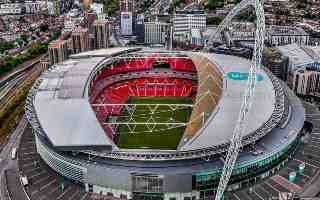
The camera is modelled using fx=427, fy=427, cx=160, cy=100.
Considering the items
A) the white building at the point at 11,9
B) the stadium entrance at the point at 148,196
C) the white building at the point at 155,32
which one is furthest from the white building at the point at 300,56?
the white building at the point at 11,9

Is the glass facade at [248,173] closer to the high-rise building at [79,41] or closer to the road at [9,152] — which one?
the road at [9,152]

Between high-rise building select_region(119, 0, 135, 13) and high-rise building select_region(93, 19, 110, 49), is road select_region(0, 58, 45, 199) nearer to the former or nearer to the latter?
high-rise building select_region(93, 19, 110, 49)

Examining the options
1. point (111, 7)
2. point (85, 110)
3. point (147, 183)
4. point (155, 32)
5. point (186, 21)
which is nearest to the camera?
point (147, 183)

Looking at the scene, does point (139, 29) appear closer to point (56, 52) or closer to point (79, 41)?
point (79, 41)

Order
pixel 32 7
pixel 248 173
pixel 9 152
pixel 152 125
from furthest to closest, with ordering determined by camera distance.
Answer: pixel 32 7 → pixel 152 125 → pixel 9 152 → pixel 248 173

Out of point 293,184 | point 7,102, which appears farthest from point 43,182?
point 7,102

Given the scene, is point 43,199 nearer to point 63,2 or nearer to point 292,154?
point 292,154

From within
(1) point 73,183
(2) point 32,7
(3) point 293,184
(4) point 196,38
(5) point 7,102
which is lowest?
(1) point 73,183

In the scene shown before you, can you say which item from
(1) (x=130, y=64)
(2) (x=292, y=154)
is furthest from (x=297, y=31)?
(2) (x=292, y=154)
